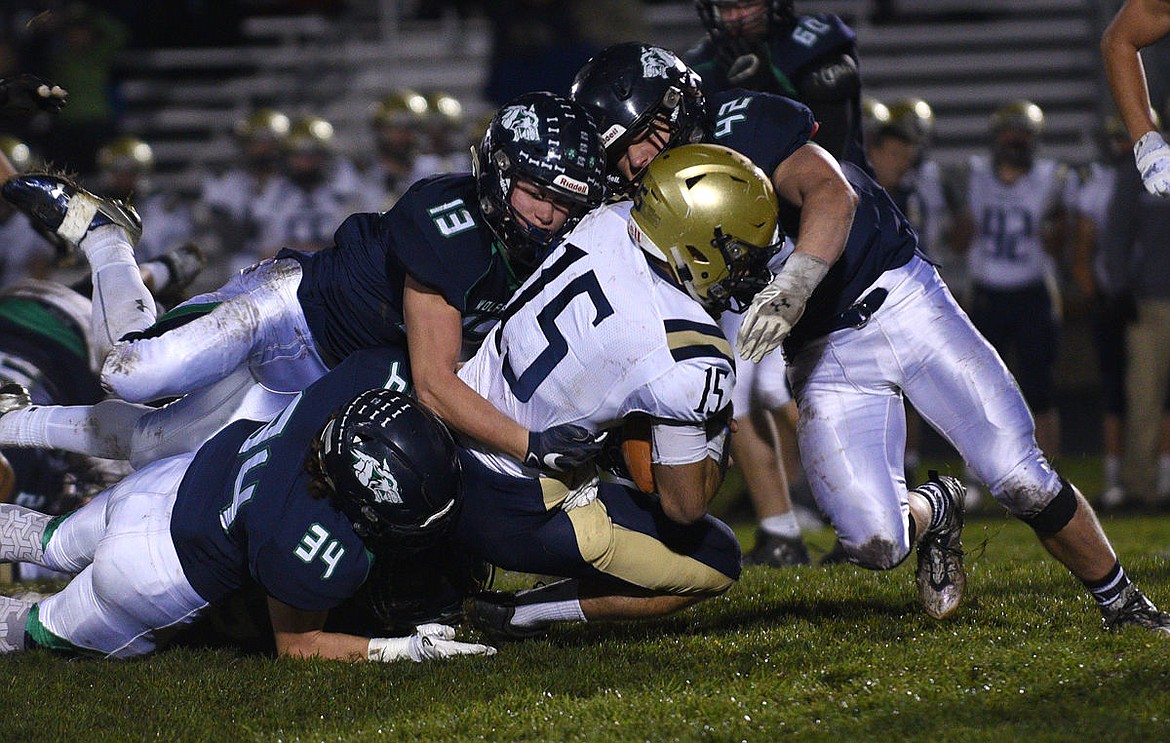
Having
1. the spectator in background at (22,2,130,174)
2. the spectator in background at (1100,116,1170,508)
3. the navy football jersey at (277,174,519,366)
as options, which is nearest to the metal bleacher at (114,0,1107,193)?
the spectator in background at (22,2,130,174)

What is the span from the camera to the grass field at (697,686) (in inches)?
116

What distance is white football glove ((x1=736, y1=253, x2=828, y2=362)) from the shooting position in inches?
123

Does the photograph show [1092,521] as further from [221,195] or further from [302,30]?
[302,30]

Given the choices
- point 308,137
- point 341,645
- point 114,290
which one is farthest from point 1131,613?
point 308,137

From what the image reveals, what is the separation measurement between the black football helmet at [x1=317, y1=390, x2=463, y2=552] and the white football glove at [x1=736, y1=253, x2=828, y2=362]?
79 cm

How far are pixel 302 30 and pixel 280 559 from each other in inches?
407

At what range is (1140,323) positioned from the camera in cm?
762

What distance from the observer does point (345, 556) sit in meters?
3.38

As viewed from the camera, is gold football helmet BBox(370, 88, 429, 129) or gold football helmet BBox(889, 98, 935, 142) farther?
gold football helmet BBox(370, 88, 429, 129)

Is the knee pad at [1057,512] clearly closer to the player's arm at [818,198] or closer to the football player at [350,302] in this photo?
the player's arm at [818,198]

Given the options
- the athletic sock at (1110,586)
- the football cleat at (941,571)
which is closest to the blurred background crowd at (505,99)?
the football cleat at (941,571)

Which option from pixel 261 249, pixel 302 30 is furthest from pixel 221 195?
pixel 302 30

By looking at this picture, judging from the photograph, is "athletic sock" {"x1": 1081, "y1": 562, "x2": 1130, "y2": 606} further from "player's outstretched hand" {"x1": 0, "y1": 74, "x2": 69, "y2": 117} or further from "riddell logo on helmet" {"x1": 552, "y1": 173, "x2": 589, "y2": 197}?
"player's outstretched hand" {"x1": 0, "y1": 74, "x2": 69, "y2": 117}

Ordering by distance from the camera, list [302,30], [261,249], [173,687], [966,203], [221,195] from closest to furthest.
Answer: [173,687] < [966,203] < [261,249] < [221,195] < [302,30]
